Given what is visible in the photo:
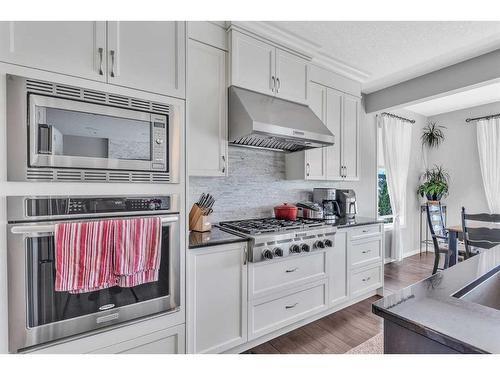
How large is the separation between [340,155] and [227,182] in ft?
4.55

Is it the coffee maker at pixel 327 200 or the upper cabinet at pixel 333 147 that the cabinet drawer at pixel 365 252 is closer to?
the coffee maker at pixel 327 200

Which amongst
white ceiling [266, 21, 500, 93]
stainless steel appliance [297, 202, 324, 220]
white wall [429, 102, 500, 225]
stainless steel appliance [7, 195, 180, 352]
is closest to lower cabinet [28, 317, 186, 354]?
stainless steel appliance [7, 195, 180, 352]

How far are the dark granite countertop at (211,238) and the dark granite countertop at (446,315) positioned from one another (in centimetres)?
112

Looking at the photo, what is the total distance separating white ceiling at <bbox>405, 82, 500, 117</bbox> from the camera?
3.71m

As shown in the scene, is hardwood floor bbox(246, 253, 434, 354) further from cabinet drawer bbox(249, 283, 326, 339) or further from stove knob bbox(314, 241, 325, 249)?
stove knob bbox(314, 241, 325, 249)

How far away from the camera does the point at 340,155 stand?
2.95 meters

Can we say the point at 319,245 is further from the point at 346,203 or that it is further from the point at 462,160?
the point at 462,160

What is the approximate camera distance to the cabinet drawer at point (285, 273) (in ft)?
6.19

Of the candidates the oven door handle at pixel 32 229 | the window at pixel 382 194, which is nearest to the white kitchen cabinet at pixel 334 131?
the window at pixel 382 194

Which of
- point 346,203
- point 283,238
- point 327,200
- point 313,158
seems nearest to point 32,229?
point 283,238

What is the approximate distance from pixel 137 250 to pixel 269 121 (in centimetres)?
134
